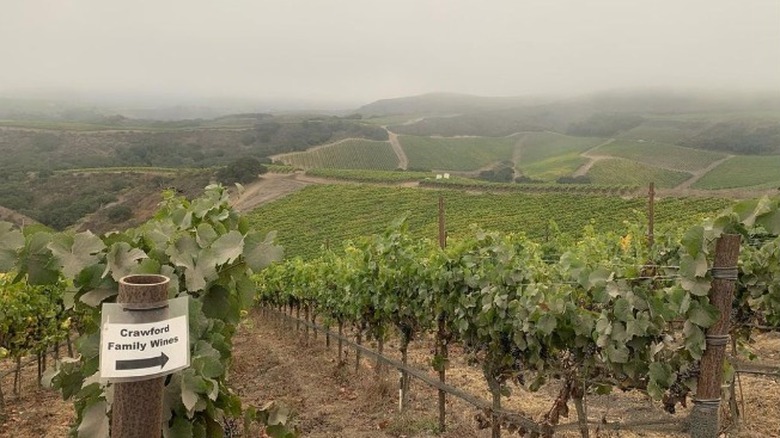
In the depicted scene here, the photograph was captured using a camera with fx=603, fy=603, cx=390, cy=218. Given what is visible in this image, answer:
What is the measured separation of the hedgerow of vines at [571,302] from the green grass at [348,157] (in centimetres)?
8053

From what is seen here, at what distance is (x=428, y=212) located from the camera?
162 ft

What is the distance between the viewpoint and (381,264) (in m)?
7.81

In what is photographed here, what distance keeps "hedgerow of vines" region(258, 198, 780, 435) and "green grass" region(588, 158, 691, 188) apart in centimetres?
7302

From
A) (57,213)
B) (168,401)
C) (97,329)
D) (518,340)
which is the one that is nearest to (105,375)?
(168,401)

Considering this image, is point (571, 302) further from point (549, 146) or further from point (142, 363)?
point (549, 146)

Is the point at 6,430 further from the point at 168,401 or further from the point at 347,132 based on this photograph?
the point at 347,132

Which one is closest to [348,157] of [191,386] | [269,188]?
[269,188]

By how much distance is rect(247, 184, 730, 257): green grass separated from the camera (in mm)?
39719

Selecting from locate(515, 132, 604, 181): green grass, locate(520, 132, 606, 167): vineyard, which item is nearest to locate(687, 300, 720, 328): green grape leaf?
locate(515, 132, 604, 181): green grass

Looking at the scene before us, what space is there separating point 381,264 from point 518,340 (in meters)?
2.95

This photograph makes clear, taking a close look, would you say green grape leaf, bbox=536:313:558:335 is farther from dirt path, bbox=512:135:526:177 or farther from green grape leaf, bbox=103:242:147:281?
dirt path, bbox=512:135:526:177

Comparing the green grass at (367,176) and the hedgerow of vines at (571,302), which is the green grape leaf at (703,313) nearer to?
the hedgerow of vines at (571,302)

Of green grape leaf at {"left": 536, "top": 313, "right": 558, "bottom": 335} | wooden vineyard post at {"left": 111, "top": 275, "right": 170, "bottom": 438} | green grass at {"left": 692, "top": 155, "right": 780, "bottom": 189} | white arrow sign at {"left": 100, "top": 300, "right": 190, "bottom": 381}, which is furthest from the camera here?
green grass at {"left": 692, "top": 155, "right": 780, "bottom": 189}

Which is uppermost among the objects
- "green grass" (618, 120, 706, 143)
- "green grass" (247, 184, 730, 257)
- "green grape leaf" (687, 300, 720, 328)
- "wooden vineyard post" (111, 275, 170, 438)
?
"green grass" (618, 120, 706, 143)
